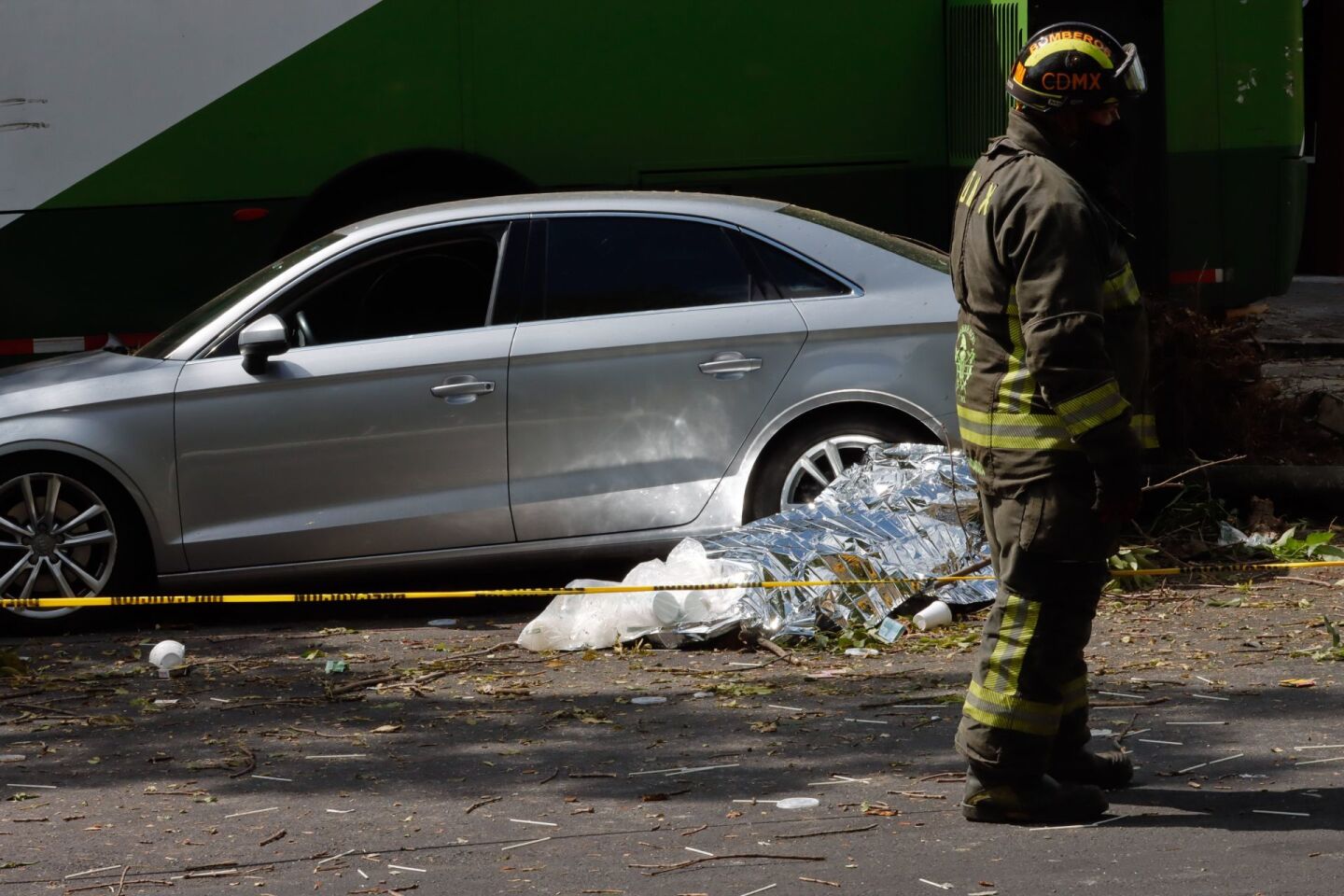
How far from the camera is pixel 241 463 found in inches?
281

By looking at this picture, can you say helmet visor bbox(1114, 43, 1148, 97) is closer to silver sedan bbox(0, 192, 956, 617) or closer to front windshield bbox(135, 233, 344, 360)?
silver sedan bbox(0, 192, 956, 617)

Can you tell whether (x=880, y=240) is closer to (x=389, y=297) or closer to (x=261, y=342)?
(x=389, y=297)

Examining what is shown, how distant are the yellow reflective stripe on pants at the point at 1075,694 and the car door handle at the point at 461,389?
3.19 meters

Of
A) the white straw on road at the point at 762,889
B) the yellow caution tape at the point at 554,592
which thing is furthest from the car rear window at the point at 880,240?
the white straw on road at the point at 762,889

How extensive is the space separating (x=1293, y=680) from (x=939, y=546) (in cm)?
155

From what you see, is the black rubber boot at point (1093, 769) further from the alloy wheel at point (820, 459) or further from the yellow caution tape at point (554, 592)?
the alloy wheel at point (820, 459)

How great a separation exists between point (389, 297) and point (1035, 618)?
12.1 feet

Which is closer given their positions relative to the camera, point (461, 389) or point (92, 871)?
point (92, 871)

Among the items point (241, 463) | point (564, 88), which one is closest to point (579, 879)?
point (241, 463)

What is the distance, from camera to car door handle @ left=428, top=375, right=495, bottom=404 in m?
7.16

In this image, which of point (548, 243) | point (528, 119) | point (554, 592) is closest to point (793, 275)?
point (548, 243)

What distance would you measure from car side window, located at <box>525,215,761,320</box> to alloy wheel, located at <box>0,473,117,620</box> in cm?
190

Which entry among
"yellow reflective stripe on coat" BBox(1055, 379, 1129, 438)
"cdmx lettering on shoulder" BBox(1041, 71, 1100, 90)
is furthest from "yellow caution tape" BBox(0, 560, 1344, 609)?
"cdmx lettering on shoulder" BBox(1041, 71, 1100, 90)

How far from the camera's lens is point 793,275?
741 centimetres
